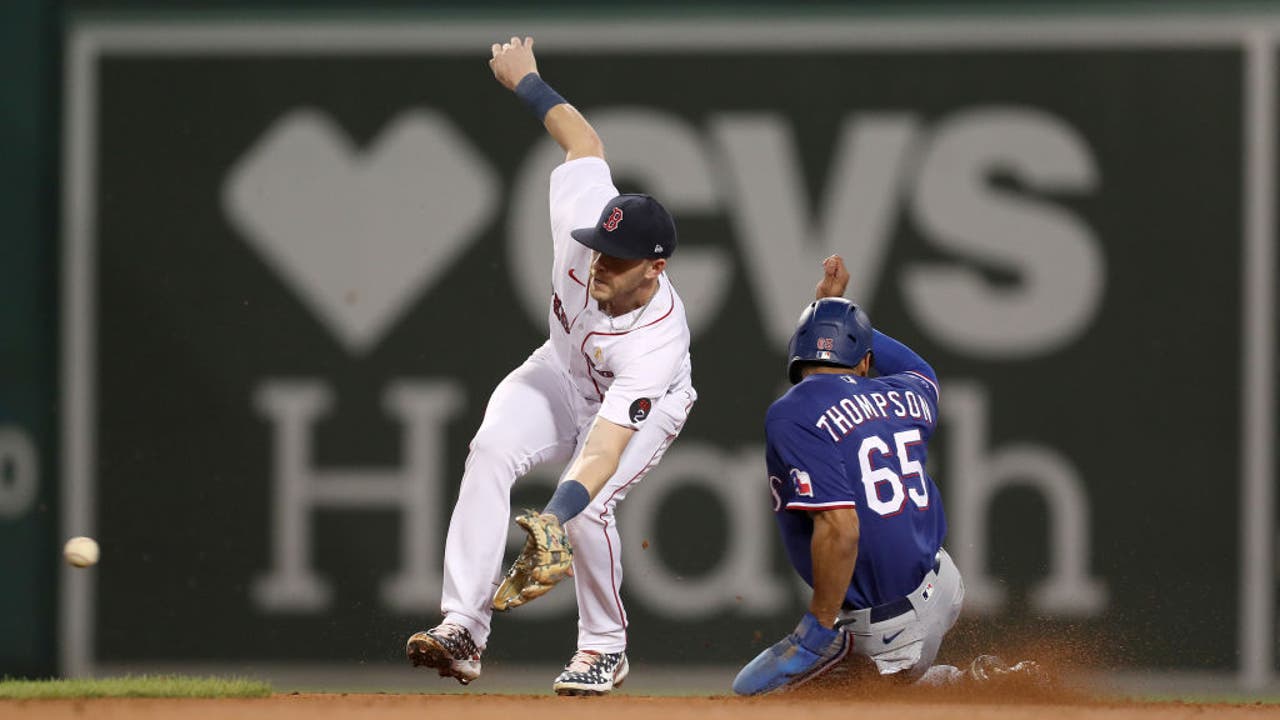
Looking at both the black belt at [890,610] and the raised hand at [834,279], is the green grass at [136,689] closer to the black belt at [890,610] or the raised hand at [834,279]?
the black belt at [890,610]

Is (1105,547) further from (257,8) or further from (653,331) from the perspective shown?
(257,8)

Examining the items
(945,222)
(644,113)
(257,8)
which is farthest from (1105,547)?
(257,8)

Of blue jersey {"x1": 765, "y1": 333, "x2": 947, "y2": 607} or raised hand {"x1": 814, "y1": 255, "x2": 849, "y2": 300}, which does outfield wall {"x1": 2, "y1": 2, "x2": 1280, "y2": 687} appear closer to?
raised hand {"x1": 814, "y1": 255, "x2": 849, "y2": 300}

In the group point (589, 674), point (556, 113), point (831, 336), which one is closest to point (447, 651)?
point (589, 674)

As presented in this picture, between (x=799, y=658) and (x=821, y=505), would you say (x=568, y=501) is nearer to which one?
(x=821, y=505)

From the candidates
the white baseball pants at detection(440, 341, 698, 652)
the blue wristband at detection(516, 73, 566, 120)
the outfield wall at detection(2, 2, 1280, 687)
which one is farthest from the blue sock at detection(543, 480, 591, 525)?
the outfield wall at detection(2, 2, 1280, 687)

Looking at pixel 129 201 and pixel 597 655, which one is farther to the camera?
pixel 129 201

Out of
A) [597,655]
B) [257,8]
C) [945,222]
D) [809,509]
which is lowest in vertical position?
[597,655]
